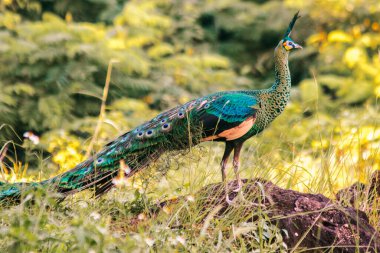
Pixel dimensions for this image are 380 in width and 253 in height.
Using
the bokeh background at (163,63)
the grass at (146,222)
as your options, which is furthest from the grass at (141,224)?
the bokeh background at (163,63)

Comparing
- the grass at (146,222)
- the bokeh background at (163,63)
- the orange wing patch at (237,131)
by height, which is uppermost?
the orange wing patch at (237,131)

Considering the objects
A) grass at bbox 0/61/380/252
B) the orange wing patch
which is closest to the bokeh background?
the orange wing patch

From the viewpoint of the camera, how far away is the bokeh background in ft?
22.2

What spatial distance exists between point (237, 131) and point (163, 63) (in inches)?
189

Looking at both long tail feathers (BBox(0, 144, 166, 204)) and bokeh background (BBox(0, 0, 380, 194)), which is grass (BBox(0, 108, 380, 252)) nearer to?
long tail feathers (BBox(0, 144, 166, 204))

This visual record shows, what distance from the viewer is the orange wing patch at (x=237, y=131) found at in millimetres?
3891

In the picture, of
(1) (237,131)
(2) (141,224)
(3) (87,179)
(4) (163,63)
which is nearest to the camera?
(2) (141,224)

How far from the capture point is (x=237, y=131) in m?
3.89

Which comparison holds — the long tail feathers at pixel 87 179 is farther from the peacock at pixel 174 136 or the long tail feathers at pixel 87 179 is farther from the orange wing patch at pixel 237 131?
the orange wing patch at pixel 237 131

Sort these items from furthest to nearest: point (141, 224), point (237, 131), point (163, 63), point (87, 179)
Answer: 1. point (163, 63)
2. point (237, 131)
3. point (87, 179)
4. point (141, 224)

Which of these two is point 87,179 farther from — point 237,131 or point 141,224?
point 237,131

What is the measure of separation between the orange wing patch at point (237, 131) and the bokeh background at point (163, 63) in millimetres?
772

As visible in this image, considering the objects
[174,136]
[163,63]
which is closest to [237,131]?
[174,136]

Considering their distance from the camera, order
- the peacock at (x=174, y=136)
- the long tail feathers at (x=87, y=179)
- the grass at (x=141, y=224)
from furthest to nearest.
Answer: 1. the peacock at (x=174, y=136)
2. the long tail feathers at (x=87, y=179)
3. the grass at (x=141, y=224)
